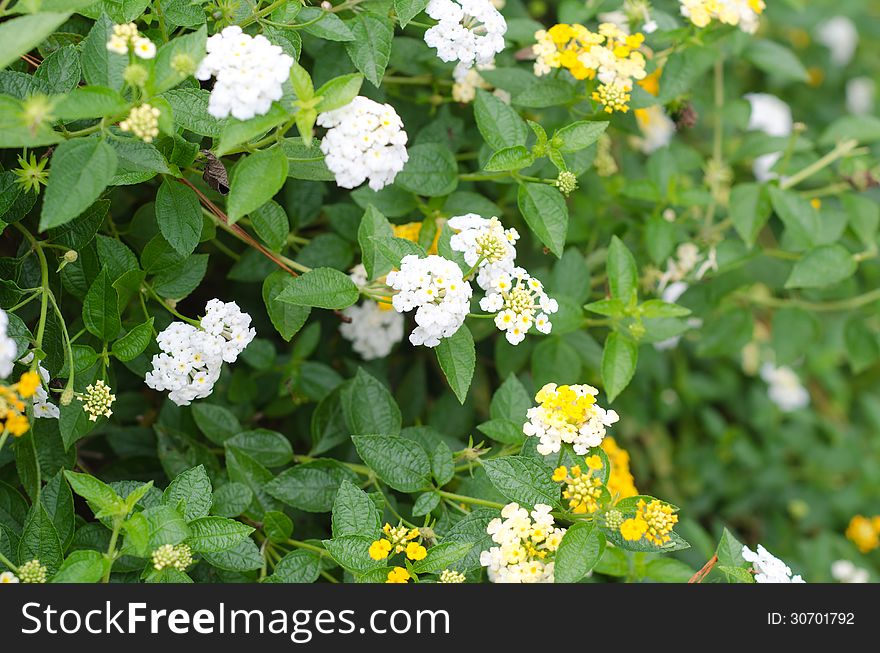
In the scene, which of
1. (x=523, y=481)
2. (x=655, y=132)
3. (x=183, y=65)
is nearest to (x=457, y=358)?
(x=523, y=481)

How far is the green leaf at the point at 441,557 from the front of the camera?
148cm

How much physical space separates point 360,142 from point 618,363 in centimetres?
78

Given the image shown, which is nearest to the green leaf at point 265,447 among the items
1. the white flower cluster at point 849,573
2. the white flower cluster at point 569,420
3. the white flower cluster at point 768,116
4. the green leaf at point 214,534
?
the green leaf at point 214,534

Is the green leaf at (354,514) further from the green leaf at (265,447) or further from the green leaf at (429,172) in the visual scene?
the green leaf at (429,172)

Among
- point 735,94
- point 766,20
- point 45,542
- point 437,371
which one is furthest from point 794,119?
point 45,542

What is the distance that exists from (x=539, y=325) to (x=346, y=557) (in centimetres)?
55

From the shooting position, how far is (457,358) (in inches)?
62.5

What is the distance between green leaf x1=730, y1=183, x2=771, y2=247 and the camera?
2.27 m

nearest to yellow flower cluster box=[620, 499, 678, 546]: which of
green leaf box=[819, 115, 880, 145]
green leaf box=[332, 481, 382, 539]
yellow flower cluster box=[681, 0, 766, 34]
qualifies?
green leaf box=[332, 481, 382, 539]

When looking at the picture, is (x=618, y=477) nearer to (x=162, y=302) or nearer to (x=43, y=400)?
(x=162, y=302)

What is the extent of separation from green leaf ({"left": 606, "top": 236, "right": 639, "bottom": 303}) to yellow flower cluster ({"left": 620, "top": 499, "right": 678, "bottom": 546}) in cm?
57

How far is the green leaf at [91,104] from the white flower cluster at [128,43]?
6 centimetres
